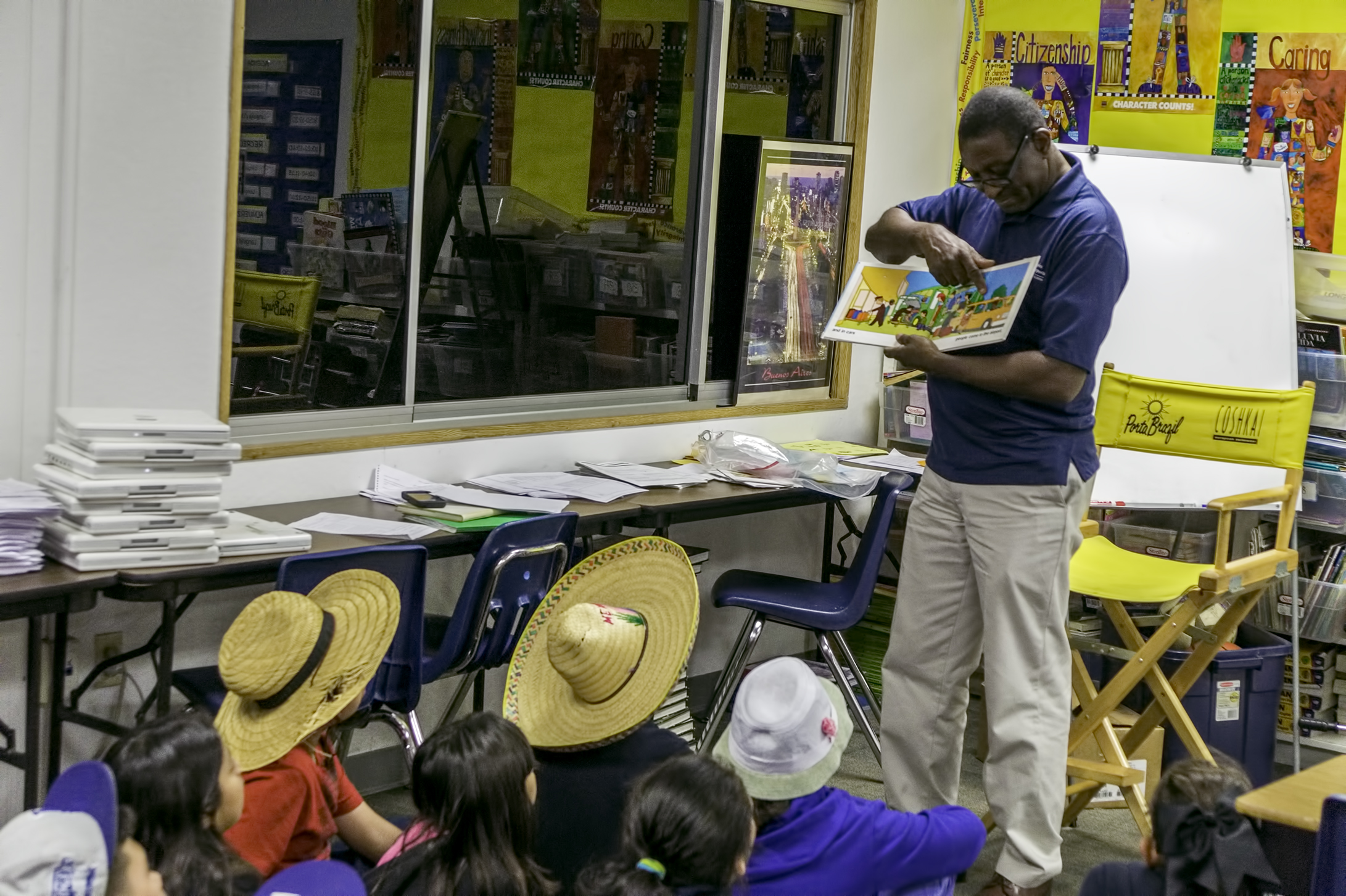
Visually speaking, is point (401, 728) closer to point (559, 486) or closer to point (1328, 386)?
point (559, 486)

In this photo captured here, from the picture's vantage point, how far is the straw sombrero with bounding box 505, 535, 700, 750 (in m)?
2.63

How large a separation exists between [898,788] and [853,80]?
277cm

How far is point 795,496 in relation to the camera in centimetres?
424

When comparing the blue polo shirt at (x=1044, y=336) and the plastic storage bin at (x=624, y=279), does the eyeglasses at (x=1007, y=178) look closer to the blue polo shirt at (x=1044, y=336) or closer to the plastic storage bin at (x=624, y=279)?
the blue polo shirt at (x=1044, y=336)

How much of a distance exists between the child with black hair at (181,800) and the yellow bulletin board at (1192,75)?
3.40 metres

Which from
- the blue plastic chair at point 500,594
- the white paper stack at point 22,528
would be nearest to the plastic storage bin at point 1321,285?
the blue plastic chair at point 500,594

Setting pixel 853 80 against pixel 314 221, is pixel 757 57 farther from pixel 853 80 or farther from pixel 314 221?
pixel 314 221

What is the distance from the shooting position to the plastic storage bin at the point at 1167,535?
4.61 meters

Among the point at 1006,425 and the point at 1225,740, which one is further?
the point at 1225,740

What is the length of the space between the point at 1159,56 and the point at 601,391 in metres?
2.21

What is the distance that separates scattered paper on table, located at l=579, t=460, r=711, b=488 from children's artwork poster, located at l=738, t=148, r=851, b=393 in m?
0.70

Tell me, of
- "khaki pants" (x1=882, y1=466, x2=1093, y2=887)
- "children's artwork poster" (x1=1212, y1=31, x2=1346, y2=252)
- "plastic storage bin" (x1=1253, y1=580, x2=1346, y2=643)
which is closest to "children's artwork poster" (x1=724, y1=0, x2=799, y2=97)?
"children's artwork poster" (x1=1212, y1=31, x2=1346, y2=252)

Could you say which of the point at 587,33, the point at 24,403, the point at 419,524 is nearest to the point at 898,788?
the point at 419,524

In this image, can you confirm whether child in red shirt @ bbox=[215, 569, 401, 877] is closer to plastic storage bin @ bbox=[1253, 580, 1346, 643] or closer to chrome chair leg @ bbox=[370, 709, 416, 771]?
chrome chair leg @ bbox=[370, 709, 416, 771]
